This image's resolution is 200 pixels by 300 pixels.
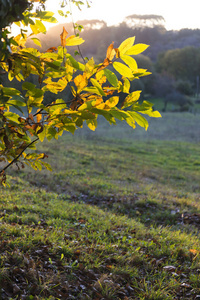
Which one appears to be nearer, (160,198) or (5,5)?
(5,5)

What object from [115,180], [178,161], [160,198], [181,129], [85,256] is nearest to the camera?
[85,256]

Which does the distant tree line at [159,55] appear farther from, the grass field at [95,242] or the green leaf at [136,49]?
the green leaf at [136,49]

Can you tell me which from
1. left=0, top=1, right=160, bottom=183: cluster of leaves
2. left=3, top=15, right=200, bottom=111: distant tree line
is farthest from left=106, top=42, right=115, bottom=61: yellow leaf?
left=3, top=15, right=200, bottom=111: distant tree line

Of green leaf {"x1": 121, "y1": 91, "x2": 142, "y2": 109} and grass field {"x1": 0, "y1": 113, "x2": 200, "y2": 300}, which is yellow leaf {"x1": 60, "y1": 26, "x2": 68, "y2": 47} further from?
grass field {"x1": 0, "y1": 113, "x2": 200, "y2": 300}

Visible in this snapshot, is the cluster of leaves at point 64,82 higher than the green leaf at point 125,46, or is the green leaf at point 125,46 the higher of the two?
the green leaf at point 125,46

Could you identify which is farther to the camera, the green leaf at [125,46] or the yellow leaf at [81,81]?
the yellow leaf at [81,81]

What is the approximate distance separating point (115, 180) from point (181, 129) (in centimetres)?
2315

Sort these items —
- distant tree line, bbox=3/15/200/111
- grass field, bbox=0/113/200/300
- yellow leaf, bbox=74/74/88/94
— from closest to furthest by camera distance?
1. yellow leaf, bbox=74/74/88/94
2. grass field, bbox=0/113/200/300
3. distant tree line, bbox=3/15/200/111

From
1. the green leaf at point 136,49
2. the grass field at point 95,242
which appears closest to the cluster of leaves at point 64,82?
the green leaf at point 136,49

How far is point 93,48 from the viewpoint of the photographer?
73.9m

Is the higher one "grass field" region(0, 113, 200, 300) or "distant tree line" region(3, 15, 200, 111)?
"distant tree line" region(3, 15, 200, 111)

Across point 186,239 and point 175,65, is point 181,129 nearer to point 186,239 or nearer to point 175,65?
point 186,239

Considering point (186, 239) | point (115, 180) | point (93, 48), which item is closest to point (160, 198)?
point (115, 180)

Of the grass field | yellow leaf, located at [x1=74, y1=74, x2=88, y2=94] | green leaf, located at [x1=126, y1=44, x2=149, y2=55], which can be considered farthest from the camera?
the grass field
